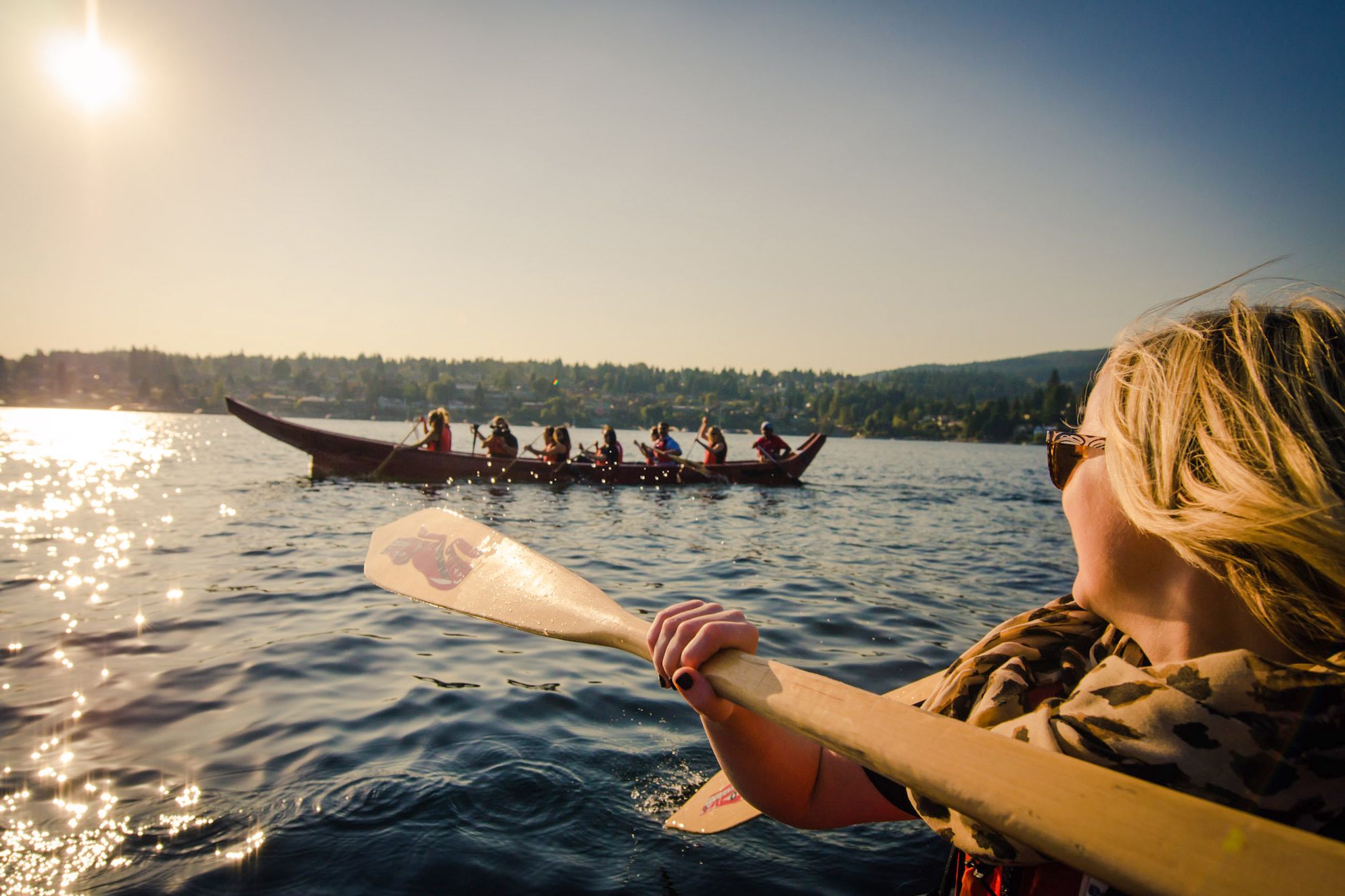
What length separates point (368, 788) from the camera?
3301mm

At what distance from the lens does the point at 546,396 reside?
4899 inches

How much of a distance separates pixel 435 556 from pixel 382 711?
1.59 metres

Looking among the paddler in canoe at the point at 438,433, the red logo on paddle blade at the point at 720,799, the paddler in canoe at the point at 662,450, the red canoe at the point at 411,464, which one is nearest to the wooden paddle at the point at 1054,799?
the red logo on paddle blade at the point at 720,799

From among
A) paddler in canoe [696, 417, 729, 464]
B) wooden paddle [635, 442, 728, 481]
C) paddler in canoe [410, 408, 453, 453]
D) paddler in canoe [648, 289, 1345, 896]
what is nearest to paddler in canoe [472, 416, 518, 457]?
paddler in canoe [410, 408, 453, 453]

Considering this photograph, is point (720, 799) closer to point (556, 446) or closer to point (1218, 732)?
point (1218, 732)

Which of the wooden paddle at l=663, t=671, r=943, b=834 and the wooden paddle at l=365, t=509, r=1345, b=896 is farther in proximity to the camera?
the wooden paddle at l=663, t=671, r=943, b=834

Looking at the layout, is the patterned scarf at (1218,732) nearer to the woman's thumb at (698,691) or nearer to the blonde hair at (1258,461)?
the blonde hair at (1258,461)

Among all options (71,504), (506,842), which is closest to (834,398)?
(71,504)

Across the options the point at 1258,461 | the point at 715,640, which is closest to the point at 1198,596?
the point at 1258,461

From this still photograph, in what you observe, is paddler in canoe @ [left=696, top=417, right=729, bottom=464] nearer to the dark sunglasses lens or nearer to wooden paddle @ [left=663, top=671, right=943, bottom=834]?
wooden paddle @ [left=663, top=671, right=943, bottom=834]

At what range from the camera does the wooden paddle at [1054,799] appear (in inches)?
36.0

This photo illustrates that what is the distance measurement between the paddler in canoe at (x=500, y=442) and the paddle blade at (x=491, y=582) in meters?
14.9

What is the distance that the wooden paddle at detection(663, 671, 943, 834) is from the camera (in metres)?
2.81

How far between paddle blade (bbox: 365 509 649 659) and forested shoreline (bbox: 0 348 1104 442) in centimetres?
8420
